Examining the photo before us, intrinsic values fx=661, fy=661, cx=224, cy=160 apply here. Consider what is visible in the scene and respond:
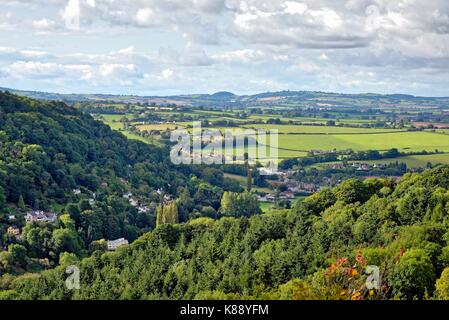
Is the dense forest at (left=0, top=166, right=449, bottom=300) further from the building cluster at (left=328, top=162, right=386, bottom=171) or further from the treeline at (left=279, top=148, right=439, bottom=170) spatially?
the treeline at (left=279, top=148, right=439, bottom=170)

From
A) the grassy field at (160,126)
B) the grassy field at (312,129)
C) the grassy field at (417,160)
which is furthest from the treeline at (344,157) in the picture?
the grassy field at (160,126)

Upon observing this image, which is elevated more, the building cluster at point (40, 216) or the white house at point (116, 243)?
the building cluster at point (40, 216)

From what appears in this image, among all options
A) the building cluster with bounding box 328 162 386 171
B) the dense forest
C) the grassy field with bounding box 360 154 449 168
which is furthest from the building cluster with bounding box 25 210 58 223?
the grassy field with bounding box 360 154 449 168

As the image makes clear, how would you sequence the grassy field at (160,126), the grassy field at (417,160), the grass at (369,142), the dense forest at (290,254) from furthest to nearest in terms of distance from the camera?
the grassy field at (160,126), the grass at (369,142), the grassy field at (417,160), the dense forest at (290,254)

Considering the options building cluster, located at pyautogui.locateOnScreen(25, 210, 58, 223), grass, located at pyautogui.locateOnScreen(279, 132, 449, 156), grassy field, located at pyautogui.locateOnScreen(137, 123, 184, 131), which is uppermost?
grassy field, located at pyautogui.locateOnScreen(137, 123, 184, 131)

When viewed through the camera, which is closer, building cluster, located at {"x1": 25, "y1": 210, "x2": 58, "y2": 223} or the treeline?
building cluster, located at {"x1": 25, "y1": 210, "x2": 58, "y2": 223}

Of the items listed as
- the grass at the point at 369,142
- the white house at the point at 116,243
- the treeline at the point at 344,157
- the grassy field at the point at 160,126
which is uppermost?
the grassy field at the point at 160,126

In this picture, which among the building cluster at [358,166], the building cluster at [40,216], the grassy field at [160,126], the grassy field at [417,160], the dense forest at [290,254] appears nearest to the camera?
the dense forest at [290,254]

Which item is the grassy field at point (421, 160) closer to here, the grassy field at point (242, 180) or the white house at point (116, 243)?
the grassy field at point (242, 180)

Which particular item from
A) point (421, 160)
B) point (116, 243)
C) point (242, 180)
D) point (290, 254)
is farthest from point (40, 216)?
point (421, 160)
